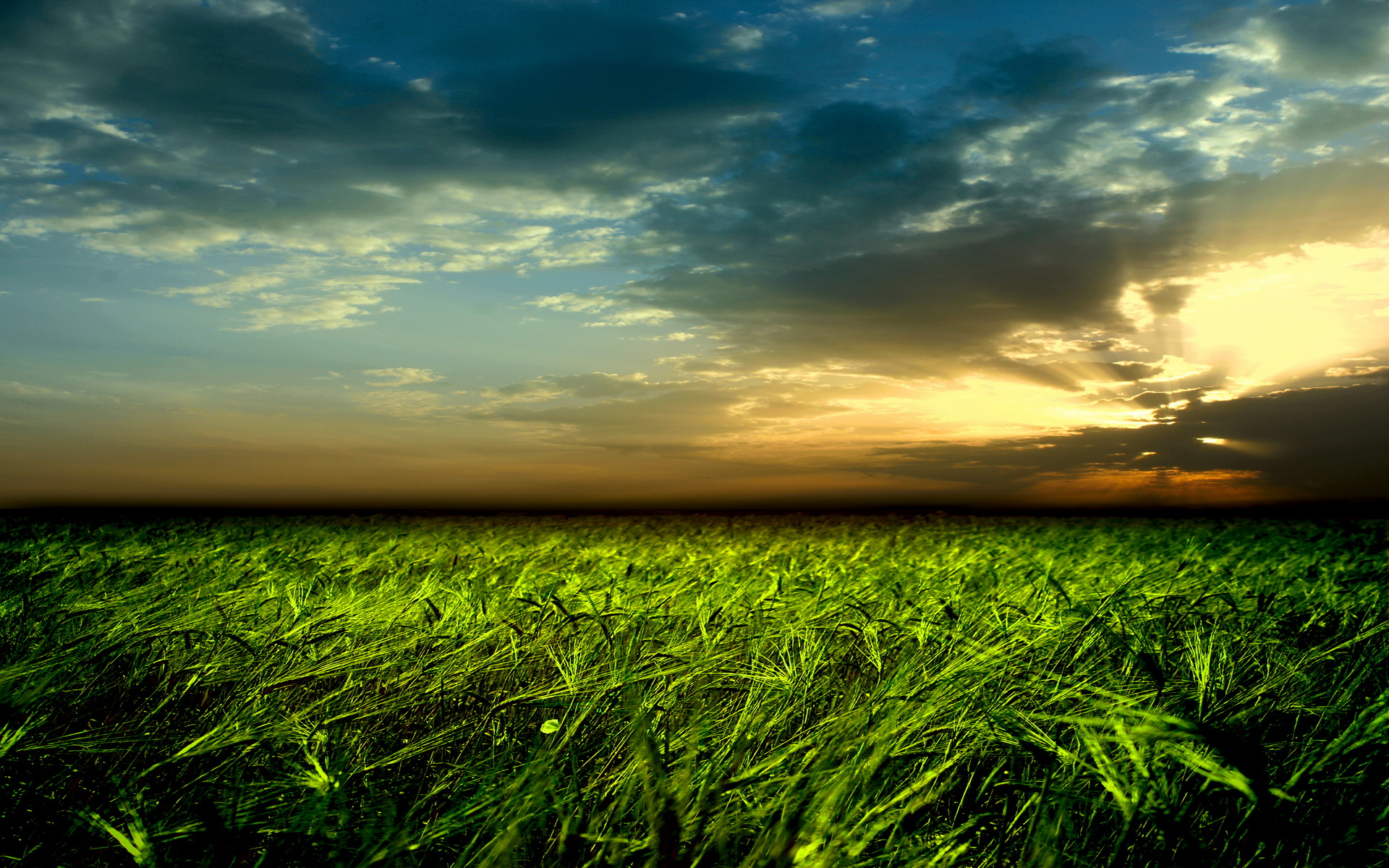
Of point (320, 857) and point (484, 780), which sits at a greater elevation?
point (484, 780)

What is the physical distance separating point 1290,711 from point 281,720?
2.86m

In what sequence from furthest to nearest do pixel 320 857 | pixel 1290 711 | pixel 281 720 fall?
1. pixel 1290 711
2. pixel 281 720
3. pixel 320 857

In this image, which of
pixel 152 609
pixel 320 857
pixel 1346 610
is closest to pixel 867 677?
pixel 320 857

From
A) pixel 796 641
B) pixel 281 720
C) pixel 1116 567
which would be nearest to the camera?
pixel 281 720

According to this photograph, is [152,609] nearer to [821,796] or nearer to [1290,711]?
[821,796]

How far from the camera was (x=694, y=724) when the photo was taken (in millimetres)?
1910

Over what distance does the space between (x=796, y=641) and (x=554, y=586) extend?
170 centimetres

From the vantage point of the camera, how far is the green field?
1.37m

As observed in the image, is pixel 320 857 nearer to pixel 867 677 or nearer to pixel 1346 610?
pixel 867 677

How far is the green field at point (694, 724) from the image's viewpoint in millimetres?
1365

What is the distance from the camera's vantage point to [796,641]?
2.79m

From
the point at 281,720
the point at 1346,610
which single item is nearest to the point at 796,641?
the point at 281,720

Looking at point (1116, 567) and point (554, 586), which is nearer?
point (554, 586)

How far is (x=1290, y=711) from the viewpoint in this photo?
209cm
